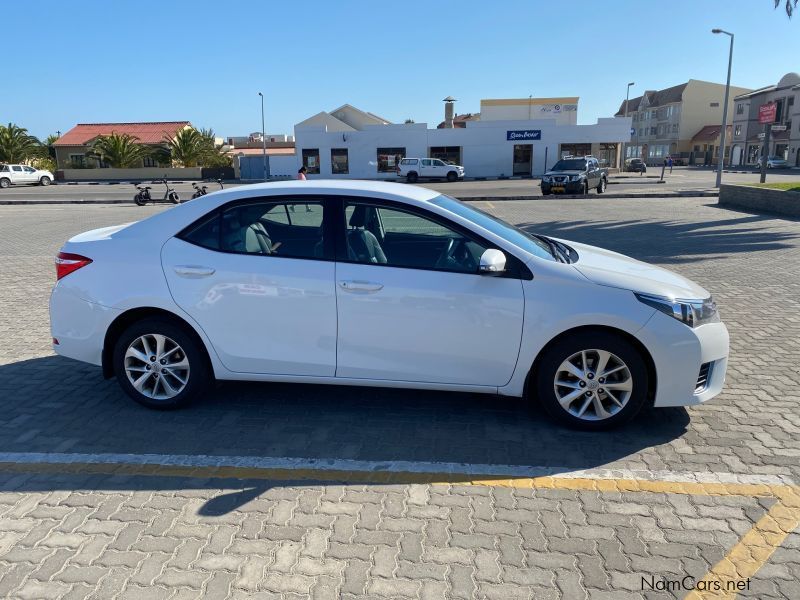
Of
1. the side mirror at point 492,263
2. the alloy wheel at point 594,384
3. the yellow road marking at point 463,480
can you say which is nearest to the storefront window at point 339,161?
the side mirror at point 492,263

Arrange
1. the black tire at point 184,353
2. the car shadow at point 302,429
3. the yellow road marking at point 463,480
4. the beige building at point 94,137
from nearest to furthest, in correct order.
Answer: the yellow road marking at point 463,480, the car shadow at point 302,429, the black tire at point 184,353, the beige building at point 94,137

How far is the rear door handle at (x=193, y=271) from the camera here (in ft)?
13.4

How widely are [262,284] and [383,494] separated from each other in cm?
159

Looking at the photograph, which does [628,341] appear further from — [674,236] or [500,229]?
[674,236]

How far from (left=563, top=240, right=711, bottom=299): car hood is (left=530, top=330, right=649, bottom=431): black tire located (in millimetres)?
350

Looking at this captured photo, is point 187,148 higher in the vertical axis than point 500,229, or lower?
higher

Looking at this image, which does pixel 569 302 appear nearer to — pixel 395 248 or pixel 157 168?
pixel 395 248

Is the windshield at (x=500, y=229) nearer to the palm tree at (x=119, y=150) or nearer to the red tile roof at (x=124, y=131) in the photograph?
the palm tree at (x=119, y=150)

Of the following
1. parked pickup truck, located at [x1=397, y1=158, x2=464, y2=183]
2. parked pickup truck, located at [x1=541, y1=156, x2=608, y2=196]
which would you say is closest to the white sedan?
parked pickup truck, located at [x1=541, y1=156, x2=608, y2=196]

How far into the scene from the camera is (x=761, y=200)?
1834cm

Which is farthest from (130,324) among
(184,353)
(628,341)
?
(628,341)

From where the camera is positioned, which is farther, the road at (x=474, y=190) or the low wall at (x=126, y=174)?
the low wall at (x=126, y=174)

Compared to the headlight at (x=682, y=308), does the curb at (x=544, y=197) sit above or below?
below

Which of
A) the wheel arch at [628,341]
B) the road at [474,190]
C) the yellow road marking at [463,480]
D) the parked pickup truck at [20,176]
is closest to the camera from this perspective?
the yellow road marking at [463,480]
